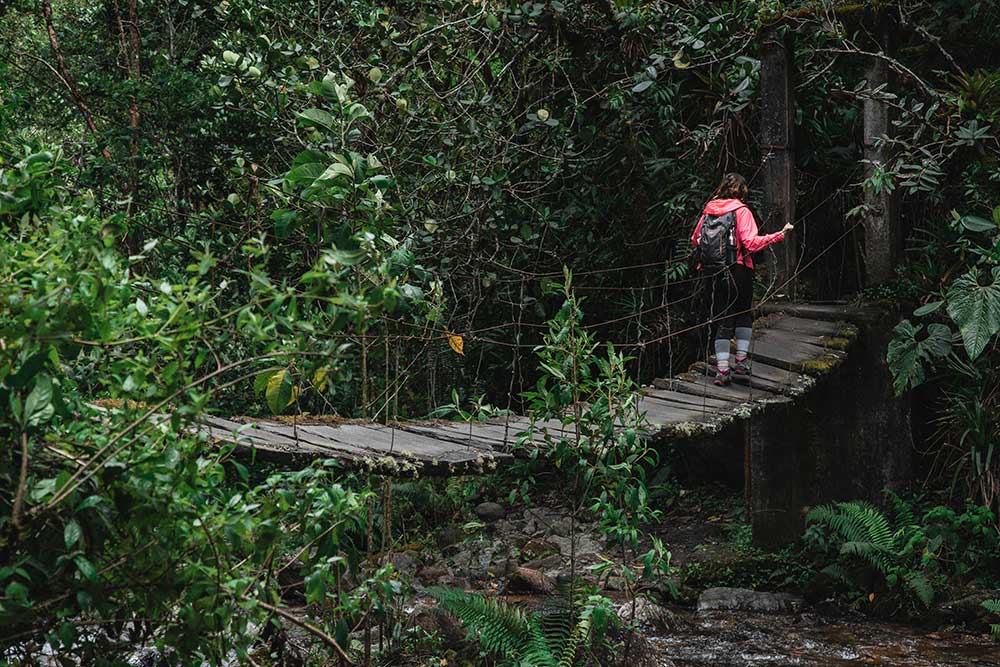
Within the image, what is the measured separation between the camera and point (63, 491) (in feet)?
8.18

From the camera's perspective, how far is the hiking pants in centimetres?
557

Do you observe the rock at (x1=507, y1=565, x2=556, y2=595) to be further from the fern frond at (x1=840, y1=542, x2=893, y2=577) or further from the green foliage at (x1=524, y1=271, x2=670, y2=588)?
the green foliage at (x1=524, y1=271, x2=670, y2=588)

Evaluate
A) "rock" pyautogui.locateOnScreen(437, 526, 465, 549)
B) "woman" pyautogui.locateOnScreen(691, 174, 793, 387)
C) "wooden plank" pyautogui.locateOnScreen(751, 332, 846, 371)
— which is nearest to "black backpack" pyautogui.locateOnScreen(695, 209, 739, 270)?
"woman" pyautogui.locateOnScreen(691, 174, 793, 387)

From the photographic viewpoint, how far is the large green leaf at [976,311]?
5.59m

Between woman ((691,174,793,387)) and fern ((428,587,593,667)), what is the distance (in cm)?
160

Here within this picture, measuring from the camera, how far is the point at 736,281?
5570mm

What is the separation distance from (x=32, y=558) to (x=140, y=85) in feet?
15.2

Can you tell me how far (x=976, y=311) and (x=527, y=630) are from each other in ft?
9.42

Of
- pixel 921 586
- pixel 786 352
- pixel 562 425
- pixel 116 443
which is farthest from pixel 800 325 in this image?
pixel 116 443

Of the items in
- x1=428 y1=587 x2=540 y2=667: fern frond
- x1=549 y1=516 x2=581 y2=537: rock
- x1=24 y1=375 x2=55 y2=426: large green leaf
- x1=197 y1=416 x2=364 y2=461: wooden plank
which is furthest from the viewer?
x1=549 y1=516 x2=581 y2=537: rock

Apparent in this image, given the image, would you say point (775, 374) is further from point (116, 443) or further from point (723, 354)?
point (116, 443)

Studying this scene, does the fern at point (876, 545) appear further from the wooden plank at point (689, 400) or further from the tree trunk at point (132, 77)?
the tree trunk at point (132, 77)

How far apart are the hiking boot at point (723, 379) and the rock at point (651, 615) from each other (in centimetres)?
119

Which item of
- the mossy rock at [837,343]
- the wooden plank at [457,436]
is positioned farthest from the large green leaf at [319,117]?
the mossy rock at [837,343]
